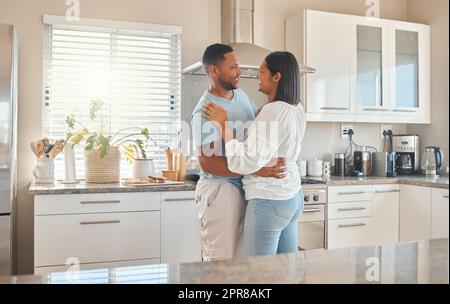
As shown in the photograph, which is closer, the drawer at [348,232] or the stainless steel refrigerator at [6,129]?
the stainless steel refrigerator at [6,129]

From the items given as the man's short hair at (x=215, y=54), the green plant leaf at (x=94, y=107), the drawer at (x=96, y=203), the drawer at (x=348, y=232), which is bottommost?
the drawer at (x=348, y=232)

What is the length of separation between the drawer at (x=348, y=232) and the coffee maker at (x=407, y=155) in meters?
0.67

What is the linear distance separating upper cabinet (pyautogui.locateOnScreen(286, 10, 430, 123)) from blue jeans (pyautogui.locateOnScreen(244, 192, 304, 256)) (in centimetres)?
161

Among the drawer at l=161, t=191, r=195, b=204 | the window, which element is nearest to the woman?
the drawer at l=161, t=191, r=195, b=204

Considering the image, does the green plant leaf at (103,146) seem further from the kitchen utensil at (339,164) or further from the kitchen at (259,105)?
the kitchen utensil at (339,164)

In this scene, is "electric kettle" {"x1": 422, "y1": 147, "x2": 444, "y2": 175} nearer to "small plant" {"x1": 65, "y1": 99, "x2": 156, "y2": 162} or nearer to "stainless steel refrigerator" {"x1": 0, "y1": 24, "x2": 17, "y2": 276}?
"small plant" {"x1": 65, "y1": 99, "x2": 156, "y2": 162}

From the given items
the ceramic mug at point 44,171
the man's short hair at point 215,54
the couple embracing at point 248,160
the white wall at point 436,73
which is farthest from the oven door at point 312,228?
the ceramic mug at point 44,171

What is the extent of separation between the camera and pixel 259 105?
3221 mm

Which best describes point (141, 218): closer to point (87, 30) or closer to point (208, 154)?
point (208, 154)

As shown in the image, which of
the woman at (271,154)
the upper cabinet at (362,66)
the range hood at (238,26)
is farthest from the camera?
the upper cabinet at (362,66)

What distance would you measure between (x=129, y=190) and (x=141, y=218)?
0.55 ft

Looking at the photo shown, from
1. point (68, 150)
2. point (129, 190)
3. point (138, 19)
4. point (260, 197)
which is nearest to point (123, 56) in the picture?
point (138, 19)

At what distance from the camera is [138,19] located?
2943 millimetres

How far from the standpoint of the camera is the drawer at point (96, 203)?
7.43ft
